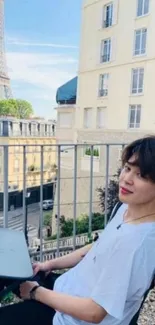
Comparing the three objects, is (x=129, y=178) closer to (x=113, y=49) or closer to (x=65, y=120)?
(x=65, y=120)

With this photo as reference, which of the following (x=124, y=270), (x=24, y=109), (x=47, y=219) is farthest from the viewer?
(x=24, y=109)

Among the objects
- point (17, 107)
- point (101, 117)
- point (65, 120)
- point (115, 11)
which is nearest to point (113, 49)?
point (115, 11)

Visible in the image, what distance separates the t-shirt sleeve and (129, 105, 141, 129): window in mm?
4979

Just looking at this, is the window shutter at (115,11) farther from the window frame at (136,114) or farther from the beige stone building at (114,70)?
the window frame at (136,114)

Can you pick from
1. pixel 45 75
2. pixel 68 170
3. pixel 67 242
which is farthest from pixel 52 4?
pixel 67 242

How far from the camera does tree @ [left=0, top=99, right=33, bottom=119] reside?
3.87 metres

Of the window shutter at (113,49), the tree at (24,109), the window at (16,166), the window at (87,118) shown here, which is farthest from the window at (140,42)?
the window at (16,166)

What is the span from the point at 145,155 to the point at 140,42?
232 inches

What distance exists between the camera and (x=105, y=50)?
→ 6543 mm

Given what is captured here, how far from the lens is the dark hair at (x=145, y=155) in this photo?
31.6 inches

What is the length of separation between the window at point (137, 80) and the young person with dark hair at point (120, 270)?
5.57 metres

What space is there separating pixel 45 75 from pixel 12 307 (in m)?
4.09

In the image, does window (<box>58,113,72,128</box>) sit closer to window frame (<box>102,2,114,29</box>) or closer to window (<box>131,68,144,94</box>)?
window (<box>131,68,144,94</box>)

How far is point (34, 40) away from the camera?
15.8 feet
